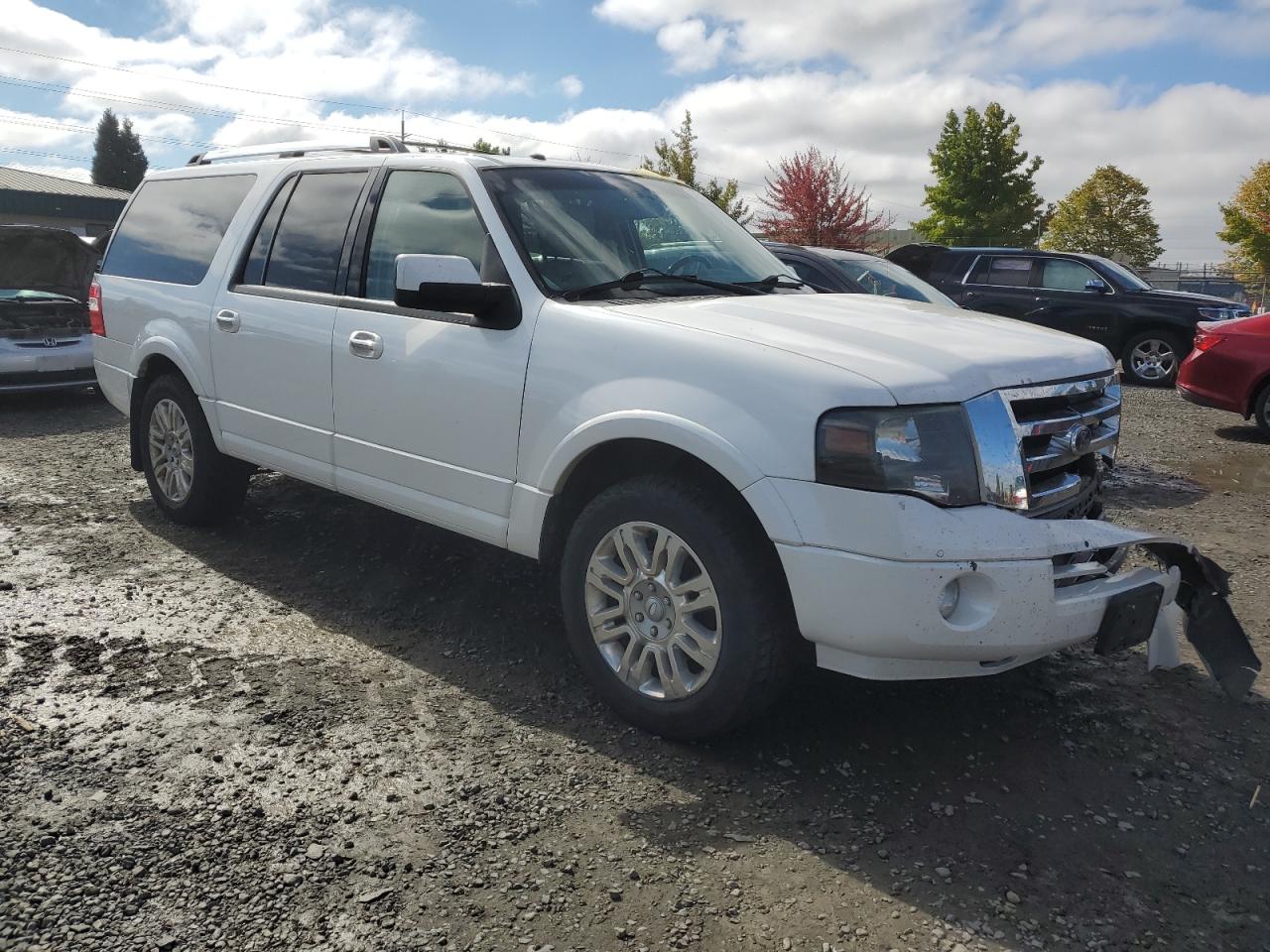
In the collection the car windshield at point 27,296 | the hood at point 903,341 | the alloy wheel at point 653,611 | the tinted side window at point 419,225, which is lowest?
the alloy wheel at point 653,611

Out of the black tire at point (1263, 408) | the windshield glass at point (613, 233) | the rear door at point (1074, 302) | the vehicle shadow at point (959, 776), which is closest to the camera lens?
the vehicle shadow at point (959, 776)

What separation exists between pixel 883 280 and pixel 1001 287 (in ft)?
20.4

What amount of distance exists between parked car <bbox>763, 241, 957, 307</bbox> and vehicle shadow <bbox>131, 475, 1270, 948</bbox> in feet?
14.9

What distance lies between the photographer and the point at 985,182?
4491 centimetres

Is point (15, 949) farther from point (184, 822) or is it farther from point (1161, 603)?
point (1161, 603)

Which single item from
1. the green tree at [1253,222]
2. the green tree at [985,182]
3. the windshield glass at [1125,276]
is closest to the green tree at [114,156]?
the green tree at [985,182]

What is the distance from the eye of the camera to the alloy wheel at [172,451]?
18.3 feet

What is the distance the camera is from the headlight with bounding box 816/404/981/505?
2.89 meters

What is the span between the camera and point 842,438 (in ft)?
9.53

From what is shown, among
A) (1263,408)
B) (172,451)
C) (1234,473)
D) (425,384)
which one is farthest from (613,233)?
(1263,408)

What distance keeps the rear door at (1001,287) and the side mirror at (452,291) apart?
11490 millimetres

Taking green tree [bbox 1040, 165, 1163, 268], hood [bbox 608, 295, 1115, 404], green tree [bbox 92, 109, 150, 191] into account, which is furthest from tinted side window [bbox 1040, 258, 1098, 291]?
green tree [bbox 92, 109, 150, 191]

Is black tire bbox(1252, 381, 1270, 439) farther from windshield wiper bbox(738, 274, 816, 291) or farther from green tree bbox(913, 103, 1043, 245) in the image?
green tree bbox(913, 103, 1043, 245)

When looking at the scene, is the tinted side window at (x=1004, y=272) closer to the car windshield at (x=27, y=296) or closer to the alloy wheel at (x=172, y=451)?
the car windshield at (x=27, y=296)
